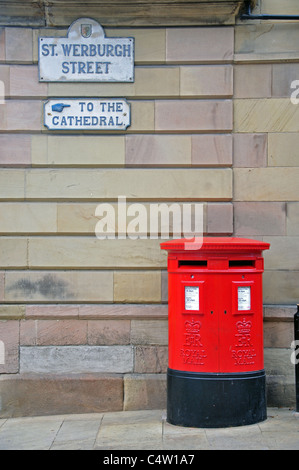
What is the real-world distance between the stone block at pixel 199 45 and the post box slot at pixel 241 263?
224 cm

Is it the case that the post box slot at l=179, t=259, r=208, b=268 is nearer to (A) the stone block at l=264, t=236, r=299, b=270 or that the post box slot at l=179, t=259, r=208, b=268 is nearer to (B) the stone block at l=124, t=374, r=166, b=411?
(A) the stone block at l=264, t=236, r=299, b=270

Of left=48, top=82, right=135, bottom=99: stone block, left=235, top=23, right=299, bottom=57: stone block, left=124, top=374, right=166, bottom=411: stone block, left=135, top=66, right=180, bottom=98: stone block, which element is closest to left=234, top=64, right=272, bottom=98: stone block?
left=235, top=23, right=299, bottom=57: stone block

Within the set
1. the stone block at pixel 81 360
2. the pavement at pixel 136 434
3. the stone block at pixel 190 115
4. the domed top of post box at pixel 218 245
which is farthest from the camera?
the stone block at pixel 190 115

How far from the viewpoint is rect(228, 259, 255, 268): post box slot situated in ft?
18.8

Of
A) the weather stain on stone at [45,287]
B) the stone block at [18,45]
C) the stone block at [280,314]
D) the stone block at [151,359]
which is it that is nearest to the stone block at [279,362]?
the stone block at [280,314]

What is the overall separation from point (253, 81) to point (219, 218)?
1478 mm

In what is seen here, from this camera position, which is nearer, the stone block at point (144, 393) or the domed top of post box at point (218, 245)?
the domed top of post box at point (218, 245)

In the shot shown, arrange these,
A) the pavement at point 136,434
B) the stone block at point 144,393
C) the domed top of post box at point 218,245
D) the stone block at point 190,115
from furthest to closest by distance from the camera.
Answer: the stone block at point 190,115 < the stone block at point 144,393 < the domed top of post box at point 218,245 < the pavement at point 136,434

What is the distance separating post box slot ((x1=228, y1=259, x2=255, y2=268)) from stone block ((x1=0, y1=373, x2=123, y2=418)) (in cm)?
177

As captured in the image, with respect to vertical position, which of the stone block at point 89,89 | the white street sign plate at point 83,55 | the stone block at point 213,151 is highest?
the white street sign plate at point 83,55

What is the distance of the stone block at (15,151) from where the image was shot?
6727 mm

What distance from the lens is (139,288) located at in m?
6.66

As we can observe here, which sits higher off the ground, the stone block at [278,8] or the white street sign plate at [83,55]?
the stone block at [278,8]

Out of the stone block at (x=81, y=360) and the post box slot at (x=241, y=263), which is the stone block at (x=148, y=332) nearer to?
the stone block at (x=81, y=360)
